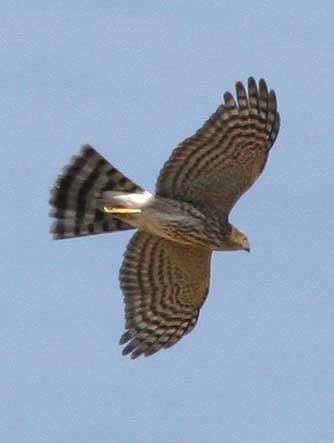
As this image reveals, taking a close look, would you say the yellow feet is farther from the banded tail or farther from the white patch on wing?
the banded tail

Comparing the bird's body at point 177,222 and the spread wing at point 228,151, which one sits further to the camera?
the bird's body at point 177,222

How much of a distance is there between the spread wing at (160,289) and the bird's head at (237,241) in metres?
0.34

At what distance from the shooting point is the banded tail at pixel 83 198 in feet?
104

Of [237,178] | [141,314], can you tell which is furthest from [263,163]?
[141,314]

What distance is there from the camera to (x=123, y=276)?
105 feet

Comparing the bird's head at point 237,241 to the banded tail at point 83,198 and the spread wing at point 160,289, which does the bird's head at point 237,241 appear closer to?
the spread wing at point 160,289

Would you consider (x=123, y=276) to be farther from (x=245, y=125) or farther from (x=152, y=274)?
Answer: (x=245, y=125)

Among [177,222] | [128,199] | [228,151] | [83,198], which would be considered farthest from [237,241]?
[83,198]

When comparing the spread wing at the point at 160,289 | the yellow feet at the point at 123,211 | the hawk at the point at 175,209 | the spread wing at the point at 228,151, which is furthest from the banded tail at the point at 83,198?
the spread wing at the point at 228,151

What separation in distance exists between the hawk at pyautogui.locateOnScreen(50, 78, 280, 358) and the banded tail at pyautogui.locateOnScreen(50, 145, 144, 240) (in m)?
0.01

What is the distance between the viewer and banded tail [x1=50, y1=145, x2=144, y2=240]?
1253 inches

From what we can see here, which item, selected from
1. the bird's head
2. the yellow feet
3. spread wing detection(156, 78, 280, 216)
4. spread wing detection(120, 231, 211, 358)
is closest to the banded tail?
the yellow feet

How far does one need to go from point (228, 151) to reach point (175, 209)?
88cm

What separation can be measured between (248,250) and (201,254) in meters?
0.55
